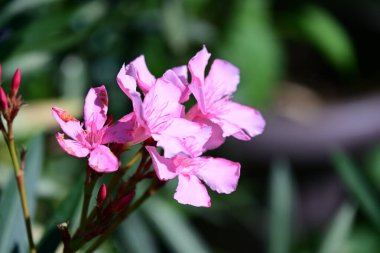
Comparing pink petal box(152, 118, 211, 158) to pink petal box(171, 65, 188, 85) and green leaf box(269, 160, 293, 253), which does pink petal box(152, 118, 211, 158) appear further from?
green leaf box(269, 160, 293, 253)

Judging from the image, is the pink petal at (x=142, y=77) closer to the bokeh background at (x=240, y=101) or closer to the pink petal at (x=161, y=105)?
the pink petal at (x=161, y=105)

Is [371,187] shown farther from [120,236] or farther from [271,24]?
[271,24]

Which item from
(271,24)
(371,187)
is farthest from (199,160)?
(271,24)

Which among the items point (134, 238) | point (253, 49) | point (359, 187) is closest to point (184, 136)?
point (359, 187)

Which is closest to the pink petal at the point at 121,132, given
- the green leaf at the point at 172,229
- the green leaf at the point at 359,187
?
the green leaf at the point at 359,187

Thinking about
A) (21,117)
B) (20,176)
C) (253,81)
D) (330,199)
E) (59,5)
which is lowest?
(330,199)

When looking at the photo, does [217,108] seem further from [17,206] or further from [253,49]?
[253,49]
